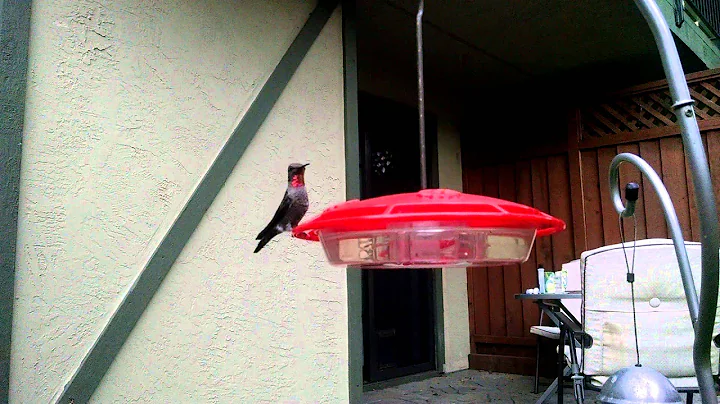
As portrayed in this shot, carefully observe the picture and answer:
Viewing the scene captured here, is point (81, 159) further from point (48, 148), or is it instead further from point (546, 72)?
point (546, 72)

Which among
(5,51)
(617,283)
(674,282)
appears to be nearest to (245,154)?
(5,51)

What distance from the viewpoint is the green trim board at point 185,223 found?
7.26 ft

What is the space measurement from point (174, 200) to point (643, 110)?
14.3 feet

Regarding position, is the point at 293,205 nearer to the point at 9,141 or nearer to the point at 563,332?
the point at 9,141

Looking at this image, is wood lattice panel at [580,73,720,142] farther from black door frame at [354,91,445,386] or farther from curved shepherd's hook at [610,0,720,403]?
curved shepherd's hook at [610,0,720,403]

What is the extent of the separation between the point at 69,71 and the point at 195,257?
0.98 meters

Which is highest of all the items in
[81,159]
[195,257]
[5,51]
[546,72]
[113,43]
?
[546,72]

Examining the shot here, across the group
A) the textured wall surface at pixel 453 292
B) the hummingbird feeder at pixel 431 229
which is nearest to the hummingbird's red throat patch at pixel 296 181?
the hummingbird feeder at pixel 431 229

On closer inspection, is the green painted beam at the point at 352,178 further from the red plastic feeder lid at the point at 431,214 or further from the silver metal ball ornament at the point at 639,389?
the red plastic feeder lid at the point at 431,214

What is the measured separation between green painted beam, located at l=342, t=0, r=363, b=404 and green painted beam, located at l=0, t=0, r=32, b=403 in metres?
1.72

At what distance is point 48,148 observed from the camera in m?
2.19

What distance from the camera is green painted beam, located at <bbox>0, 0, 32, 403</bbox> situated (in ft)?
6.50

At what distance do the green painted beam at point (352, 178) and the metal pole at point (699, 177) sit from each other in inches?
85.4

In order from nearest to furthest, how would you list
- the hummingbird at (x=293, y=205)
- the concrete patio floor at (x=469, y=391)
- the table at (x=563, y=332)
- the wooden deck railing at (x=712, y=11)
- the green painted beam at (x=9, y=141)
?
the hummingbird at (x=293, y=205), the green painted beam at (x=9, y=141), the table at (x=563, y=332), the concrete patio floor at (x=469, y=391), the wooden deck railing at (x=712, y=11)
